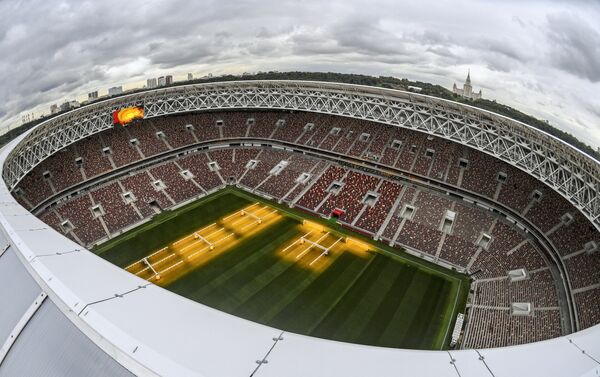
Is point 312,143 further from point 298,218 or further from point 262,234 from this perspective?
point 262,234

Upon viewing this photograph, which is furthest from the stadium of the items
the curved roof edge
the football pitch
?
the football pitch

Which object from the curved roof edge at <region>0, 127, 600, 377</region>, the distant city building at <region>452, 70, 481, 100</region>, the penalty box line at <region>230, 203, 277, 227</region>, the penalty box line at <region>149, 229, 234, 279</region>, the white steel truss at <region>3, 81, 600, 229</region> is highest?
the distant city building at <region>452, 70, 481, 100</region>

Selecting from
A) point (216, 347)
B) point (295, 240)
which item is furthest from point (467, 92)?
point (216, 347)

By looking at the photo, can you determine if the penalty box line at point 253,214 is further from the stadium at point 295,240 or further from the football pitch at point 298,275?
the stadium at point 295,240

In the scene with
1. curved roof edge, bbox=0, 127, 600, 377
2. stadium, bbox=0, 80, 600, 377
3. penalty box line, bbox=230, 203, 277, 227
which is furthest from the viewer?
penalty box line, bbox=230, 203, 277, 227

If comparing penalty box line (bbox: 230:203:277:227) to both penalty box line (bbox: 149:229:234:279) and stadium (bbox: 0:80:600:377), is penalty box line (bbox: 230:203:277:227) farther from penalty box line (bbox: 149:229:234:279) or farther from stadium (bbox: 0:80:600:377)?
penalty box line (bbox: 149:229:234:279)

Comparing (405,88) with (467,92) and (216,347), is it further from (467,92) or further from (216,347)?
(216,347)
